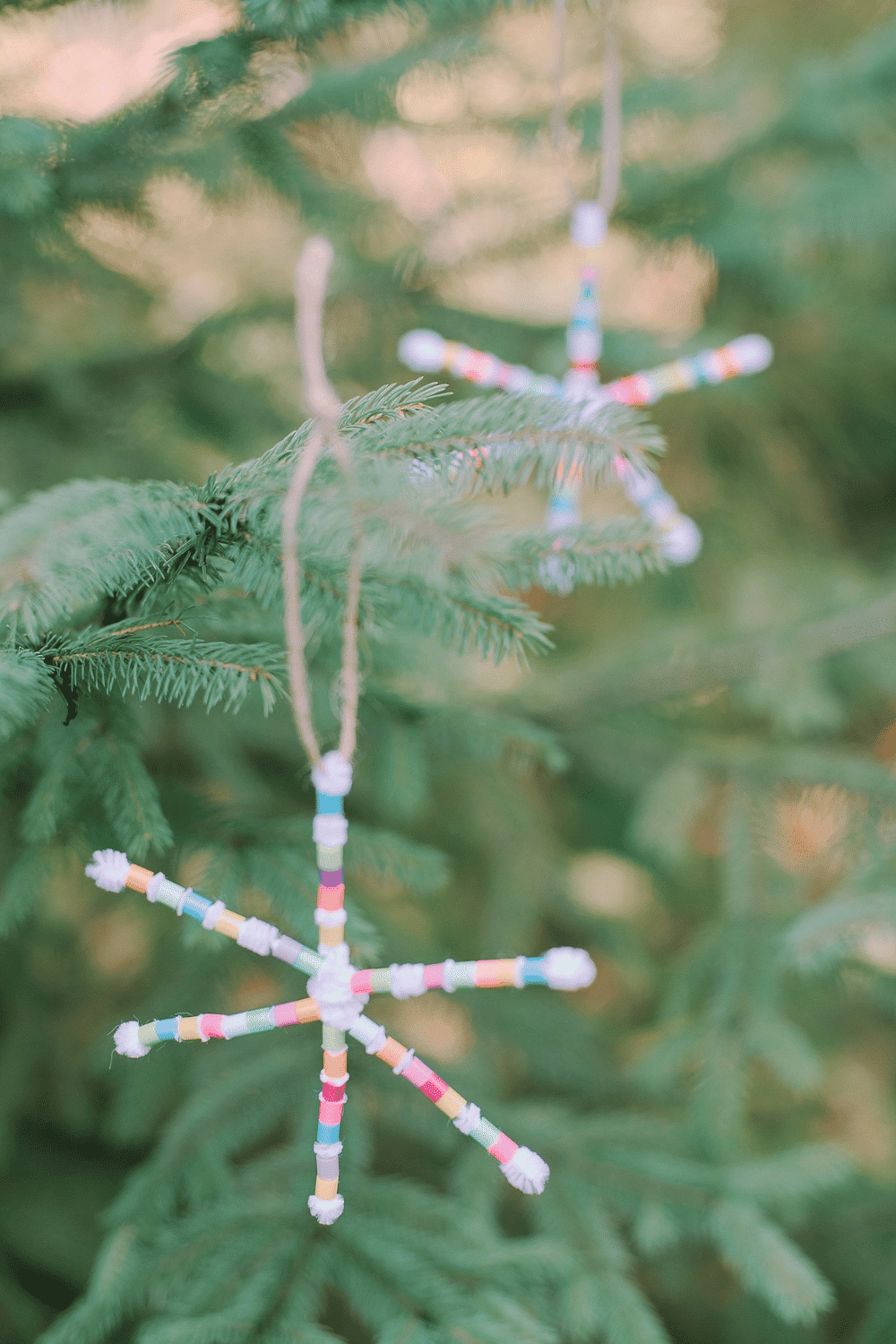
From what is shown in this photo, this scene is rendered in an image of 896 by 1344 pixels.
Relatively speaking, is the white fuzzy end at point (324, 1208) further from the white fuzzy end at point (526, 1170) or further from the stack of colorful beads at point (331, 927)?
the white fuzzy end at point (526, 1170)

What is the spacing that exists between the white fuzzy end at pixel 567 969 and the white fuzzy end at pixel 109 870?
346 millimetres

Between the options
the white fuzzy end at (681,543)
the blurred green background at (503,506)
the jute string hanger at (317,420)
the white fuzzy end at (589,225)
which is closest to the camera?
the jute string hanger at (317,420)

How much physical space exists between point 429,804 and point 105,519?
55.4 inches

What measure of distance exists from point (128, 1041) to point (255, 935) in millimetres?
143

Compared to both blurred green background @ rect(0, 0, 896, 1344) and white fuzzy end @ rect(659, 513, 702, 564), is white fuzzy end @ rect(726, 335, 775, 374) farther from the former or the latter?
blurred green background @ rect(0, 0, 896, 1344)

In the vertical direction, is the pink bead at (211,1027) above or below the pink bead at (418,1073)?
above

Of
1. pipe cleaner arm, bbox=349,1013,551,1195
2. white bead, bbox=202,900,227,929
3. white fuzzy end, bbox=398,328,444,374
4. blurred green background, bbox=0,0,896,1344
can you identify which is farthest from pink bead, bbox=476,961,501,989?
white fuzzy end, bbox=398,328,444,374

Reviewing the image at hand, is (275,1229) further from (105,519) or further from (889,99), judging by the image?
(889,99)

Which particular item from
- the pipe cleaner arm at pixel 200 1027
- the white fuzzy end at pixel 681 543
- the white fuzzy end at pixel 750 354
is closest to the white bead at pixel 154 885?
the pipe cleaner arm at pixel 200 1027

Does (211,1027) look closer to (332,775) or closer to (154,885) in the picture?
(154,885)

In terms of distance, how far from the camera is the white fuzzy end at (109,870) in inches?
27.9

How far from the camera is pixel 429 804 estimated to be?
1971mm

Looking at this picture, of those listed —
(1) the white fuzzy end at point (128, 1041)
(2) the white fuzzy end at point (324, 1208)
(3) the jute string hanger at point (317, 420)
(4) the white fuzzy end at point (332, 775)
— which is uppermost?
(3) the jute string hanger at point (317, 420)

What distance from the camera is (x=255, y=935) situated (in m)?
0.72
